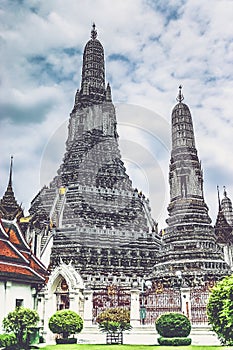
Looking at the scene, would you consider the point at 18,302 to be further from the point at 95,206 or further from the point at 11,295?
the point at 95,206

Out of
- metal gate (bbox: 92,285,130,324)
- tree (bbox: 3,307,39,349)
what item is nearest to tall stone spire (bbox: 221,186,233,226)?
metal gate (bbox: 92,285,130,324)

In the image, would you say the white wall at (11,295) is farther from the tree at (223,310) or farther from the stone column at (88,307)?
the tree at (223,310)

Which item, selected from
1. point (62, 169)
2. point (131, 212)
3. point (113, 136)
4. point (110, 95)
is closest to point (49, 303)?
point (131, 212)

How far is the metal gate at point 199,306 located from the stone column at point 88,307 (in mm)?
6103

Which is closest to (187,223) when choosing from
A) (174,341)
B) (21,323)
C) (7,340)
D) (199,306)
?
(199,306)

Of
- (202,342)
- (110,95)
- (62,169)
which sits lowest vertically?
(202,342)

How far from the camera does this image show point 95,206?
50.3 meters

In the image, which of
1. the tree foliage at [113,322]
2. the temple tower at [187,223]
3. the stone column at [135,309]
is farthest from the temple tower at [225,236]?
the tree foliage at [113,322]

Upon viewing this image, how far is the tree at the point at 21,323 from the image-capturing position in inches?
773

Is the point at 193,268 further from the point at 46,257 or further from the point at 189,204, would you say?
the point at 46,257

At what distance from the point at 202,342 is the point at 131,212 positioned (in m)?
30.7

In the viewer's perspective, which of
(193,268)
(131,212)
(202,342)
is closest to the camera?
(202,342)

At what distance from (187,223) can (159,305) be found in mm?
17270

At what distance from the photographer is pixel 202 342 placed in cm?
2191
